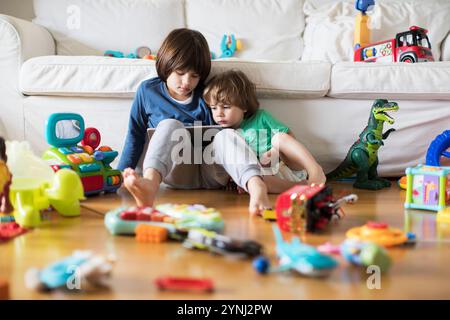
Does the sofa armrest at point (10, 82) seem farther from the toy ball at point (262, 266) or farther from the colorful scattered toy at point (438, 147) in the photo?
the colorful scattered toy at point (438, 147)

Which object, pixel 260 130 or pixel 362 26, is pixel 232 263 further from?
pixel 362 26

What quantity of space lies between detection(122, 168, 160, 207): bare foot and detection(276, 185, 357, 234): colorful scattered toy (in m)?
0.34

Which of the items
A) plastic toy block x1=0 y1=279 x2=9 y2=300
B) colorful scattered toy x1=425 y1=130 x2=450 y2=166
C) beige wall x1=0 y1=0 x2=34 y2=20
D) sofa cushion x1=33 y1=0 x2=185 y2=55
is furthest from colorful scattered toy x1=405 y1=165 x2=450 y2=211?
beige wall x1=0 y1=0 x2=34 y2=20

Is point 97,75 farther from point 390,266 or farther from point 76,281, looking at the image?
point 390,266

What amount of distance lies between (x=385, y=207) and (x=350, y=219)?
0.65ft

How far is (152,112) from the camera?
1.67 m

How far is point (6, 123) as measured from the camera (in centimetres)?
185

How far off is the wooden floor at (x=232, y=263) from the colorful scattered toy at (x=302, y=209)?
0.10ft

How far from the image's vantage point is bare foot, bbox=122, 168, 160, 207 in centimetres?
130

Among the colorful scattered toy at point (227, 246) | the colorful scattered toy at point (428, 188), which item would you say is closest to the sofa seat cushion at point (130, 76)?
the colorful scattered toy at point (428, 188)

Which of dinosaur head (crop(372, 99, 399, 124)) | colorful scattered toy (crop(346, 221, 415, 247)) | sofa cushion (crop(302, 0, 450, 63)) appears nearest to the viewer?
colorful scattered toy (crop(346, 221, 415, 247))

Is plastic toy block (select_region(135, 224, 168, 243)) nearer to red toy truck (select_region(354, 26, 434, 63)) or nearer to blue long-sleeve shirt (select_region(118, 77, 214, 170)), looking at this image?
blue long-sleeve shirt (select_region(118, 77, 214, 170))
